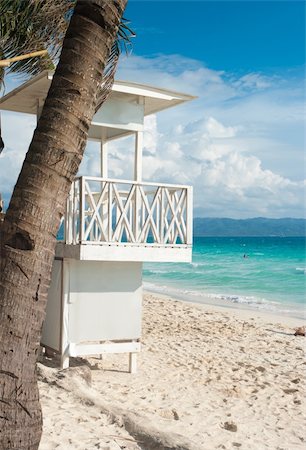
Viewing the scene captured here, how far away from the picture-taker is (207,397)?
33.1 ft

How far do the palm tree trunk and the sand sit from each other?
1.48 meters

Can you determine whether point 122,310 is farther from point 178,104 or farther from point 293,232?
point 293,232

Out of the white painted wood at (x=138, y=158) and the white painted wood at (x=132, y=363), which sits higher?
the white painted wood at (x=138, y=158)

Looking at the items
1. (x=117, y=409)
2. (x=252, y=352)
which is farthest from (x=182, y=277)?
(x=117, y=409)

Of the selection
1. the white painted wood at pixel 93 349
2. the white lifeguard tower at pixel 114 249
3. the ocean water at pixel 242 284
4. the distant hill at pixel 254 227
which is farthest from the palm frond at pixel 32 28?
the distant hill at pixel 254 227

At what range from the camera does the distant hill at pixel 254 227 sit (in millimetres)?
183125

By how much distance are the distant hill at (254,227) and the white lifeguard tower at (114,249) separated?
171 m

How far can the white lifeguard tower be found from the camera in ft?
33.4

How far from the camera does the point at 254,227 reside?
188 metres

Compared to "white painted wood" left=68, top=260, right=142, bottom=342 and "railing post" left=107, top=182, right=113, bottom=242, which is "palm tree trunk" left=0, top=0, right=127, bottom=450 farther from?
"white painted wood" left=68, top=260, right=142, bottom=342

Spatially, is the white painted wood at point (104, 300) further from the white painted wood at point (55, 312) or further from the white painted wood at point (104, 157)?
the white painted wood at point (104, 157)

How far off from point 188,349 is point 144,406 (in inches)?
195

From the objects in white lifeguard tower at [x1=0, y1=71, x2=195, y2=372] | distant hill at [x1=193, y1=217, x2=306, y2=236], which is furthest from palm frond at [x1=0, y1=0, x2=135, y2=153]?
distant hill at [x1=193, y1=217, x2=306, y2=236]

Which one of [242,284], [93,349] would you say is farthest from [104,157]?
[242,284]
